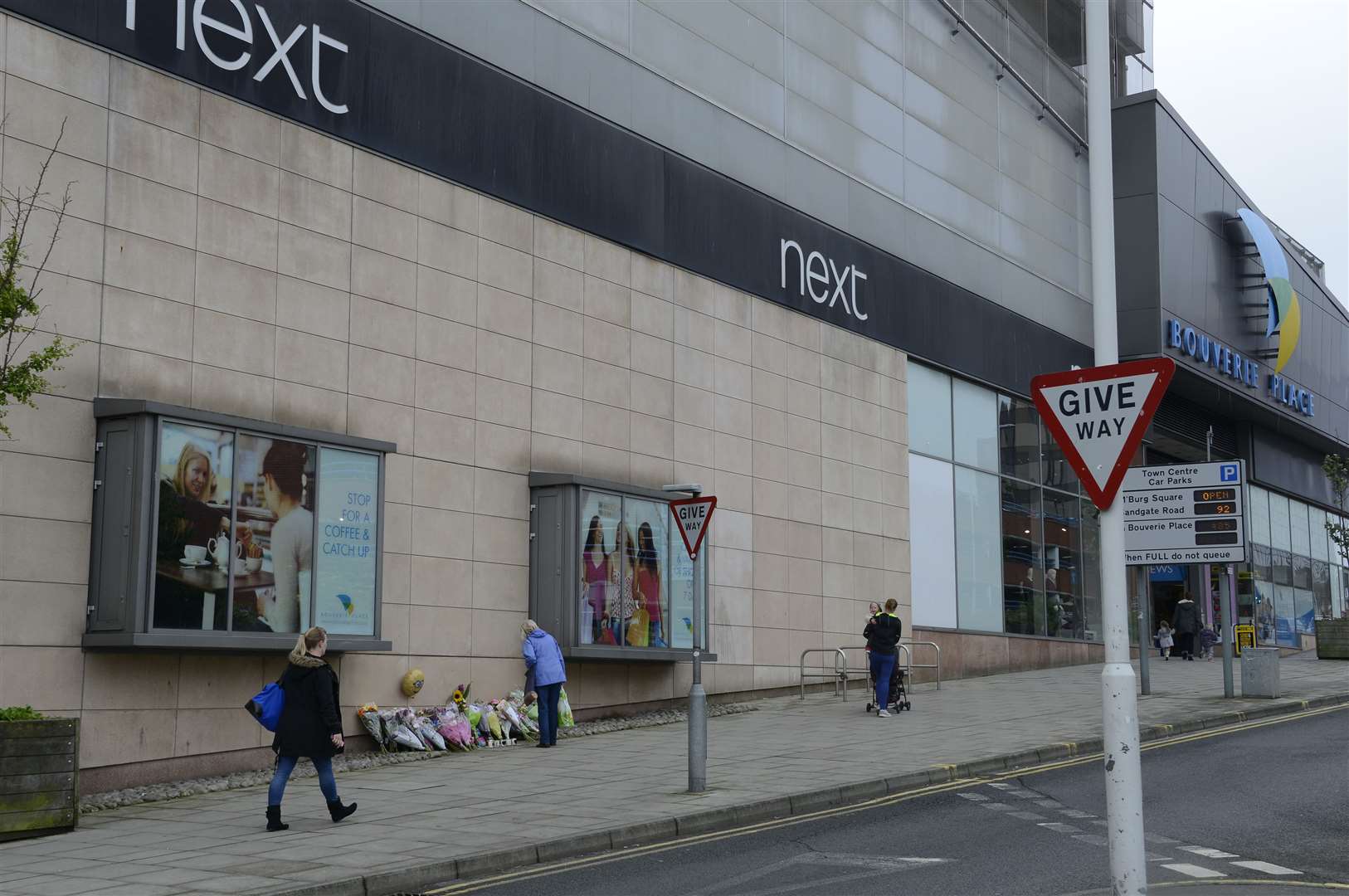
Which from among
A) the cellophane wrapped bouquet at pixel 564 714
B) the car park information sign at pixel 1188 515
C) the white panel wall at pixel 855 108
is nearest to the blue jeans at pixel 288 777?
the cellophane wrapped bouquet at pixel 564 714

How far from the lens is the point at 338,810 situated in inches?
472

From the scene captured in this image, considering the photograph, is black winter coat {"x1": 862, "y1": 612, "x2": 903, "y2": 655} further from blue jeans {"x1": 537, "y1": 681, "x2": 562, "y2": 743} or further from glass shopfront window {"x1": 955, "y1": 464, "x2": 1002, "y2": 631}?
glass shopfront window {"x1": 955, "y1": 464, "x2": 1002, "y2": 631}

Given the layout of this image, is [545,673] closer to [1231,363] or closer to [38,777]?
[38,777]

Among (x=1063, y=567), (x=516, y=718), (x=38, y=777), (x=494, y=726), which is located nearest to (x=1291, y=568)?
(x=1063, y=567)

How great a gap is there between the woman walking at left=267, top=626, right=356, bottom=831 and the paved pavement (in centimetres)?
38

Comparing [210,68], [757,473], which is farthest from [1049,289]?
[210,68]

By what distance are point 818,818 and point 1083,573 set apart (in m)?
24.2

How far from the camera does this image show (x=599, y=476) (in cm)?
2059

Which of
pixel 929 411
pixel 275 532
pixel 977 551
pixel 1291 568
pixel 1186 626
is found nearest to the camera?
pixel 275 532

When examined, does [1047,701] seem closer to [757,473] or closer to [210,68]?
[757,473]

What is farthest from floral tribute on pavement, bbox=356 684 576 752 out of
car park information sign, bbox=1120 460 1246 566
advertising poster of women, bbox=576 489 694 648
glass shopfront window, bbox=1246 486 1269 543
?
glass shopfront window, bbox=1246 486 1269 543

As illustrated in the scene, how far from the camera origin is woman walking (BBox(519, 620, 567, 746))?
57.7ft

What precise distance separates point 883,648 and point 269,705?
10.7 meters

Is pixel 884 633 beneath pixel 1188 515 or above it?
beneath
